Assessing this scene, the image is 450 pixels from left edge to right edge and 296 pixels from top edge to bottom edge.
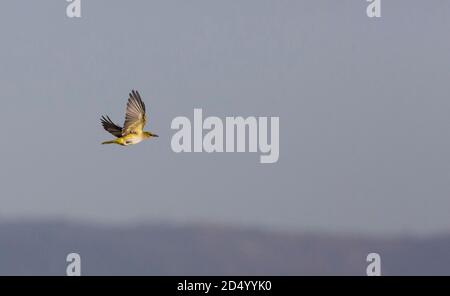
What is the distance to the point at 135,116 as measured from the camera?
55.5 ft

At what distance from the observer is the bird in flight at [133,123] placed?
1691cm

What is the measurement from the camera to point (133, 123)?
666 inches

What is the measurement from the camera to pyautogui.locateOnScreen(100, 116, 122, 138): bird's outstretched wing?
17.0 metres

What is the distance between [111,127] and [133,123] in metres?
0.50

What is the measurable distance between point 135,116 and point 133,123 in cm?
15

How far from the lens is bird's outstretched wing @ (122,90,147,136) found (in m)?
16.9

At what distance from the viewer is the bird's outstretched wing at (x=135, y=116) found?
1691cm

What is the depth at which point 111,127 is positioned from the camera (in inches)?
672

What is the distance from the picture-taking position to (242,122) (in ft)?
57.3

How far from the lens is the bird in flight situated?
1691cm
